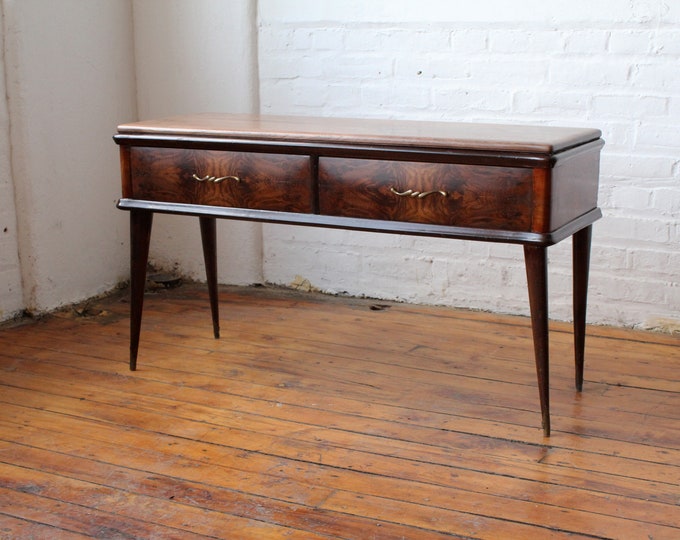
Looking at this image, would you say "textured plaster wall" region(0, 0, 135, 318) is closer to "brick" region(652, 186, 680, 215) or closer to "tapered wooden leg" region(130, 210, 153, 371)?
"tapered wooden leg" region(130, 210, 153, 371)

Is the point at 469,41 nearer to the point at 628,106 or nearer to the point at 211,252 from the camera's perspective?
the point at 628,106

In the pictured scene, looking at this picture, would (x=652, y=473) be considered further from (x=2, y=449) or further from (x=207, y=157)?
(x=2, y=449)

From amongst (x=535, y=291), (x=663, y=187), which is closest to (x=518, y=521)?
(x=535, y=291)

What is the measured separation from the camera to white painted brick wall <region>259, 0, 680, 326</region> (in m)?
3.27

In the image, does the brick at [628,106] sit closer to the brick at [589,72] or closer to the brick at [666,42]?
the brick at [589,72]

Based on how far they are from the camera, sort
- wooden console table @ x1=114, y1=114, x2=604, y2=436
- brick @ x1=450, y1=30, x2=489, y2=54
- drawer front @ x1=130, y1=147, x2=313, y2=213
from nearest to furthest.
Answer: wooden console table @ x1=114, y1=114, x2=604, y2=436 → drawer front @ x1=130, y1=147, x2=313, y2=213 → brick @ x1=450, y1=30, x2=489, y2=54

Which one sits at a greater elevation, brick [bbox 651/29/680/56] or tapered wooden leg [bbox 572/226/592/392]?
brick [bbox 651/29/680/56]

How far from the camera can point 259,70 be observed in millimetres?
3844

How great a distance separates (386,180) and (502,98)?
114cm

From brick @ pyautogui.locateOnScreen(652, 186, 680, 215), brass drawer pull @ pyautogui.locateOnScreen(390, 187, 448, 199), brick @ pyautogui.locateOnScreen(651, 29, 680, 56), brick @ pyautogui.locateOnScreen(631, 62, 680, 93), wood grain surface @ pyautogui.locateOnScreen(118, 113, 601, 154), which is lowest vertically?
brick @ pyautogui.locateOnScreen(652, 186, 680, 215)

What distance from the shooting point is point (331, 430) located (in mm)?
2576

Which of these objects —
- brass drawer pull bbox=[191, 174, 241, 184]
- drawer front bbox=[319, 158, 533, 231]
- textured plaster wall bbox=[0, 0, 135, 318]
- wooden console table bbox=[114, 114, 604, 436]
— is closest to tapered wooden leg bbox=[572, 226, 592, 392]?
wooden console table bbox=[114, 114, 604, 436]

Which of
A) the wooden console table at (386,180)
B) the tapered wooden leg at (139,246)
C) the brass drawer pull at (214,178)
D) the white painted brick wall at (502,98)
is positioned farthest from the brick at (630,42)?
the tapered wooden leg at (139,246)

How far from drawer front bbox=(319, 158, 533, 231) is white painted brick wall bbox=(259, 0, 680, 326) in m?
1.12
